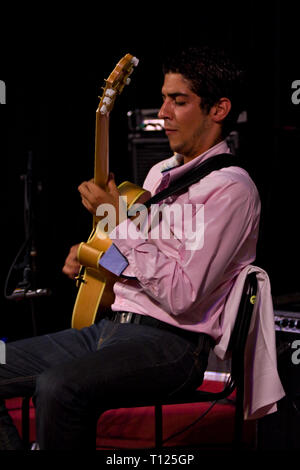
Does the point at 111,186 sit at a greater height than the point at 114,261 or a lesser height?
greater

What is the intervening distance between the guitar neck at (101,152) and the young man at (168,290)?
0.16ft

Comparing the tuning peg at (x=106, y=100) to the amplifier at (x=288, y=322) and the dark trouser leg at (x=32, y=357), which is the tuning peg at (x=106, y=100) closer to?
the dark trouser leg at (x=32, y=357)

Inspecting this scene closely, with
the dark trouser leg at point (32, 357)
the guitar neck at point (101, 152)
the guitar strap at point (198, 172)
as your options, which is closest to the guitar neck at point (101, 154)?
the guitar neck at point (101, 152)

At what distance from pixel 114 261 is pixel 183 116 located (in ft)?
1.86

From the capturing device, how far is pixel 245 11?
362 cm

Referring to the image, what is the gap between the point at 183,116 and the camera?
1.94 metres

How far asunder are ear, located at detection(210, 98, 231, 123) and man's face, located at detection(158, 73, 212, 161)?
2 cm

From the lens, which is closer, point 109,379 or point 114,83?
point 109,379

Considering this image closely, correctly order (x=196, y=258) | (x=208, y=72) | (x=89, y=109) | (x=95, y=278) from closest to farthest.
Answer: (x=196, y=258) < (x=208, y=72) < (x=95, y=278) < (x=89, y=109)

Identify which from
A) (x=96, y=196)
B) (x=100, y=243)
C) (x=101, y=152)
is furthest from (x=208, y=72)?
(x=100, y=243)

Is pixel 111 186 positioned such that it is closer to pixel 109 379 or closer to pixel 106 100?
pixel 106 100

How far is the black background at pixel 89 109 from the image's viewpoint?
3.46 metres
